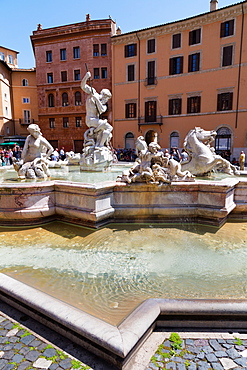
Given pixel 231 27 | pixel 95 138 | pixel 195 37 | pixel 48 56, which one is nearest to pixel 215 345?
pixel 95 138

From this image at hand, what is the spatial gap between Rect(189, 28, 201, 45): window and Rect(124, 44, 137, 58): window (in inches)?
227

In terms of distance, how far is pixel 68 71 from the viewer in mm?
31062

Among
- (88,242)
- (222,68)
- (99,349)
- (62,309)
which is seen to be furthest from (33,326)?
(222,68)

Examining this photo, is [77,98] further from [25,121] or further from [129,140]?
[25,121]

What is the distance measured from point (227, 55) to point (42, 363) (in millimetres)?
26640

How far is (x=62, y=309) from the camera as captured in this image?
222 cm

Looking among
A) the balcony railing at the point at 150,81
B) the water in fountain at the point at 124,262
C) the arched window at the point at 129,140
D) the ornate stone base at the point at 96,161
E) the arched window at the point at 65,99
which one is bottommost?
the water in fountain at the point at 124,262

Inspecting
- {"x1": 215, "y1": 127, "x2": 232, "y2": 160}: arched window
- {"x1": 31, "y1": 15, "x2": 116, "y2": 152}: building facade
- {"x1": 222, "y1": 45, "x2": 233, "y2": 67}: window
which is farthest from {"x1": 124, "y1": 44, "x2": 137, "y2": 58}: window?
{"x1": 215, "y1": 127, "x2": 232, "y2": 160}: arched window

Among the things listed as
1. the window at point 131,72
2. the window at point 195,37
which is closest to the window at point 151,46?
the window at point 131,72

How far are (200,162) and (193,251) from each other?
10.6 ft

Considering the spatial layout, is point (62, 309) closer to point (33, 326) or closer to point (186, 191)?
point (33, 326)

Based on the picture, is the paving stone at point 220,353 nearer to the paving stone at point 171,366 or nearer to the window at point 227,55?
the paving stone at point 171,366

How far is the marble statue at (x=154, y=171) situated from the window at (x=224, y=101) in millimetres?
21320

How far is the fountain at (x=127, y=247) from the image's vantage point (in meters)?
2.17
